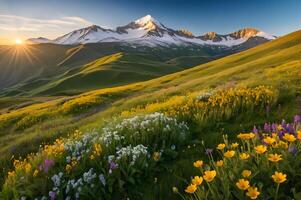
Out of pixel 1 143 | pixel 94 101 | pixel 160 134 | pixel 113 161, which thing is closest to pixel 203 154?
pixel 160 134

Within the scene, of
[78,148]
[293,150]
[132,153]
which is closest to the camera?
[293,150]

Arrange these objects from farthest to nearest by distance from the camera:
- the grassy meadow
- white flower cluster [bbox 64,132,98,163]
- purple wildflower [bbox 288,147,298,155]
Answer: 1. white flower cluster [bbox 64,132,98,163]
2. purple wildflower [bbox 288,147,298,155]
3. the grassy meadow

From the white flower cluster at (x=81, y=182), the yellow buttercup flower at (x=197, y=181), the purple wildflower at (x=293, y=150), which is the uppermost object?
the yellow buttercup flower at (x=197, y=181)

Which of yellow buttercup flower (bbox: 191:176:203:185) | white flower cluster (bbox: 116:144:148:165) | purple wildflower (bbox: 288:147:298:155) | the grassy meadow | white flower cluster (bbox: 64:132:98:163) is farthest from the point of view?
white flower cluster (bbox: 64:132:98:163)

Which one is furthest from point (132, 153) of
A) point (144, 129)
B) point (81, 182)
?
point (144, 129)

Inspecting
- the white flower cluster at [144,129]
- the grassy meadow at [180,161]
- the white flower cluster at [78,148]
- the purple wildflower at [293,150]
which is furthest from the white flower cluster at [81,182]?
the purple wildflower at [293,150]

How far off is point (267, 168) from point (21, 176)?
543cm

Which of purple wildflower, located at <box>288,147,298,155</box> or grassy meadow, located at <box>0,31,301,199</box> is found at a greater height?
purple wildflower, located at <box>288,147,298,155</box>

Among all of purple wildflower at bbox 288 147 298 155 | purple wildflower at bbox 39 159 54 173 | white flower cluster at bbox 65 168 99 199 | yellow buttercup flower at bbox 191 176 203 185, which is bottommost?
white flower cluster at bbox 65 168 99 199

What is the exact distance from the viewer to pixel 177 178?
636 cm

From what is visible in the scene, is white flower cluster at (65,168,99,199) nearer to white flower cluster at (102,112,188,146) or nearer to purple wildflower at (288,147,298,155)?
white flower cluster at (102,112,188,146)

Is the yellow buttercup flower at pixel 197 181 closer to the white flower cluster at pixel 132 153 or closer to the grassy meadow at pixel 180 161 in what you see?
the grassy meadow at pixel 180 161

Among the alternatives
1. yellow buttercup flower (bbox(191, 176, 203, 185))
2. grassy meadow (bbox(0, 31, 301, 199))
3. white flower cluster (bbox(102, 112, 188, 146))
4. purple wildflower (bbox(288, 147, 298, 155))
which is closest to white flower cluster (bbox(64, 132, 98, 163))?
grassy meadow (bbox(0, 31, 301, 199))

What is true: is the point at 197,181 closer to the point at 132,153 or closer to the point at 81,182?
the point at 81,182
